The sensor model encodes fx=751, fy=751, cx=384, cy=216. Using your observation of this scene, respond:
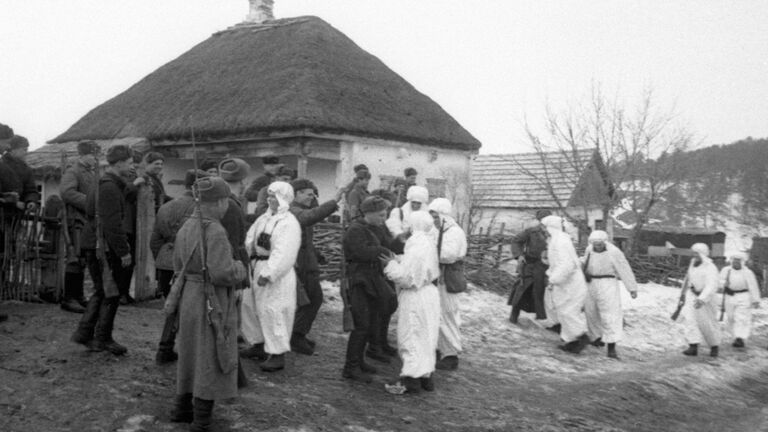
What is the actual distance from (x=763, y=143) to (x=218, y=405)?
51.0m

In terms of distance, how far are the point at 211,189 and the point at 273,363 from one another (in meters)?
2.20

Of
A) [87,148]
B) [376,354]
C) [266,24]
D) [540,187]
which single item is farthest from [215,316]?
[540,187]

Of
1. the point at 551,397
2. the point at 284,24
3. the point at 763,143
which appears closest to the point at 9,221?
the point at 551,397

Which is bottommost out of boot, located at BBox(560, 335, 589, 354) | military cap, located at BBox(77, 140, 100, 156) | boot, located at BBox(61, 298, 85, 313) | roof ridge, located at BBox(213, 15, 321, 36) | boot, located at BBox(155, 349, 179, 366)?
boot, located at BBox(560, 335, 589, 354)

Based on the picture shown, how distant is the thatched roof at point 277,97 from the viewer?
1577 centimetres

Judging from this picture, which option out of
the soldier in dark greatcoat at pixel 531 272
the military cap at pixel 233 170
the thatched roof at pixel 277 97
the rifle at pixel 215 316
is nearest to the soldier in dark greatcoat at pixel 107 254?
the military cap at pixel 233 170

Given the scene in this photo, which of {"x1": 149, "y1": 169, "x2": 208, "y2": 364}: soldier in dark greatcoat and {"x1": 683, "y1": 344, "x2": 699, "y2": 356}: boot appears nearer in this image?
{"x1": 149, "y1": 169, "x2": 208, "y2": 364}: soldier in dark greatcoat

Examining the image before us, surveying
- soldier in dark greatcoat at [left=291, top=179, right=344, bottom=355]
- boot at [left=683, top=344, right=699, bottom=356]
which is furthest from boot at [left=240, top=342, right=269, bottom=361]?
boot at [left=683, top=344, right=699, bottom=356]

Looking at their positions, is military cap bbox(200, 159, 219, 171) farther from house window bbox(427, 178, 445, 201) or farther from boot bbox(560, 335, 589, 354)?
house window bbox(427, 178, 445, 201)

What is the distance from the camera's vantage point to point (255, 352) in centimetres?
715

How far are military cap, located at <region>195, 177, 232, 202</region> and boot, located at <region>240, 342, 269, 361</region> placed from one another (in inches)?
90.3

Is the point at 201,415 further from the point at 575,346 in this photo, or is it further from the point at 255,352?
the point at 575,346

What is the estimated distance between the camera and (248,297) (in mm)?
7098

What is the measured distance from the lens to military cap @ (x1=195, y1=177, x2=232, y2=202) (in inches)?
206
